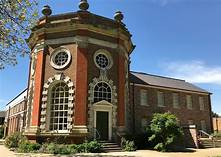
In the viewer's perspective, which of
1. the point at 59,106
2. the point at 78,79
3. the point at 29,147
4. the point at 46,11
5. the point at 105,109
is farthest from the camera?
the point at 46,11

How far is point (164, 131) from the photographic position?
20797 mm

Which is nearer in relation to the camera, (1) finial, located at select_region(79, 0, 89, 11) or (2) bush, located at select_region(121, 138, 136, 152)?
(2) bush, located at select_region(121, 138, 136, 152)

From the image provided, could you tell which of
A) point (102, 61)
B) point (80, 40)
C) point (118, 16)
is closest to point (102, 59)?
point (102, 61)

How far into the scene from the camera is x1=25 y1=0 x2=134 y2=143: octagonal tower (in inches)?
795

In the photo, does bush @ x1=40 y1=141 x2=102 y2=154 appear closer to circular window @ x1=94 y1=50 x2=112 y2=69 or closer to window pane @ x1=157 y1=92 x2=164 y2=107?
circular window @ x1=94 y1=50 x2=112 y2=69

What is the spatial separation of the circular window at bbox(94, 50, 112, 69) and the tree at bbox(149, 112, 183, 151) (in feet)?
20.1

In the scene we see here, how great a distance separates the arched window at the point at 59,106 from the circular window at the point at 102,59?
3.38 metres

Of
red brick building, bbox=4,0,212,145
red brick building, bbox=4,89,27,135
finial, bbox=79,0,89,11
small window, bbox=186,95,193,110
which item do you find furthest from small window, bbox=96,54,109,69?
small window, bbox=186,95,193,110

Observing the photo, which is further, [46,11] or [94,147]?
[46,11]

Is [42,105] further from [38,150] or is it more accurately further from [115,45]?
[115,45]

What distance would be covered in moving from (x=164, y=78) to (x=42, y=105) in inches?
830

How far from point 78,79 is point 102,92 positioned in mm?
2456

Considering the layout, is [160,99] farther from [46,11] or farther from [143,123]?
[46,11]

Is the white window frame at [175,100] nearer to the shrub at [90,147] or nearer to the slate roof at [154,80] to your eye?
the slate roof at [154,80]
